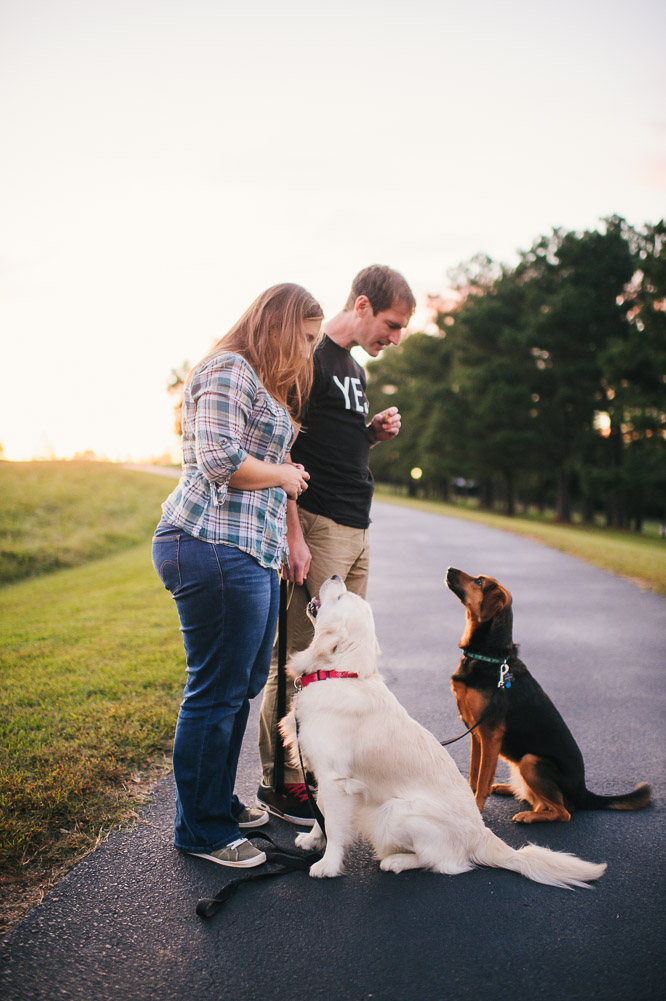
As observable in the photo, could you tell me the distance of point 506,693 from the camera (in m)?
3.59

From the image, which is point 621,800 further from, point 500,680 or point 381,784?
point 381,784

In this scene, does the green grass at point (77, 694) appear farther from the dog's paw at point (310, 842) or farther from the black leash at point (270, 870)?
the dog's paw at point (310, 842)

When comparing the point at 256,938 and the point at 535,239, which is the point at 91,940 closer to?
the point at 256,938

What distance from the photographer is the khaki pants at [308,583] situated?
3.55m

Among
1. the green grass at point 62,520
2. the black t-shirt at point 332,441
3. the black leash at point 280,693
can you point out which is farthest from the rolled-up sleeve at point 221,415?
the green grass at point 62,520

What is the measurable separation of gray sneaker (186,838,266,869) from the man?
0.53 m

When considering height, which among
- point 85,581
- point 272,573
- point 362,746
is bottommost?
point 85,581

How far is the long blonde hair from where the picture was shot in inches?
111

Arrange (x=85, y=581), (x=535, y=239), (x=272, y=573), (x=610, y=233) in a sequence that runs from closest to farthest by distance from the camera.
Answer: (x=272, y=573) → (x=85, y=581) → (x=610, y=233) → (x=535, y=239)

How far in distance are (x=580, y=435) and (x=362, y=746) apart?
119 ft

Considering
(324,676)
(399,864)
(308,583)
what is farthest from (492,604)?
(399,864)

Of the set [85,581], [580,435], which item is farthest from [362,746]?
[580,435]

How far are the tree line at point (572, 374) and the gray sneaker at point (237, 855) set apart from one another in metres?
28.8

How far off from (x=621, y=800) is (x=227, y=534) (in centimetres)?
273
